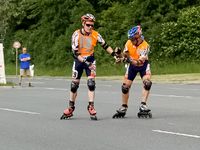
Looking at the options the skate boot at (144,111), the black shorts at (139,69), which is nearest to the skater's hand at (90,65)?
the black shorts at (139,69)

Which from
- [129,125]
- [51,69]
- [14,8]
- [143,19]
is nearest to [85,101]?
[129,125]

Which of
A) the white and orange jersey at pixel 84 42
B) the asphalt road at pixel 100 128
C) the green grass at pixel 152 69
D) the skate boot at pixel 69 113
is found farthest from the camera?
the green grass at pixel 152 69

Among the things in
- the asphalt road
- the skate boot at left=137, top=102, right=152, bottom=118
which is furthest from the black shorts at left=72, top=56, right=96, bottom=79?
the skate boot at left=137, top=102, right=152, bottom=118

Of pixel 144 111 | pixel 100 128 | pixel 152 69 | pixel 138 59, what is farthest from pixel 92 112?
pixel 152 69

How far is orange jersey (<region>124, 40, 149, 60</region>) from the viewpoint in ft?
41.5

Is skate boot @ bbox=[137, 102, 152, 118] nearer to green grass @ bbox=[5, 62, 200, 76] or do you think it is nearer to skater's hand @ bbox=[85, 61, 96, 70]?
skater's hand @ bbox=[85, 61, 96, 70]

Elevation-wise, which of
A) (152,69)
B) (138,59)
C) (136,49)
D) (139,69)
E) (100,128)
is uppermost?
(136,49)

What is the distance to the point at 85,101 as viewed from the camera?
17.6 m

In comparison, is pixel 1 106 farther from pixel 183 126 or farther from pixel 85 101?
pixel 183 126

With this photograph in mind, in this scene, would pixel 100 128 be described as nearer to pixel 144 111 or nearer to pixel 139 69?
pixel 144 111

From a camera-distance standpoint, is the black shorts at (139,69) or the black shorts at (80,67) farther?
the black shorts at (139,69)

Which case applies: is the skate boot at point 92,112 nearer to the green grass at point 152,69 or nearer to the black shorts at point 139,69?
the black shorts at point 139,69

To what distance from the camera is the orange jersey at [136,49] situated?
1266 cm

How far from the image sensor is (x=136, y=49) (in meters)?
12.7
